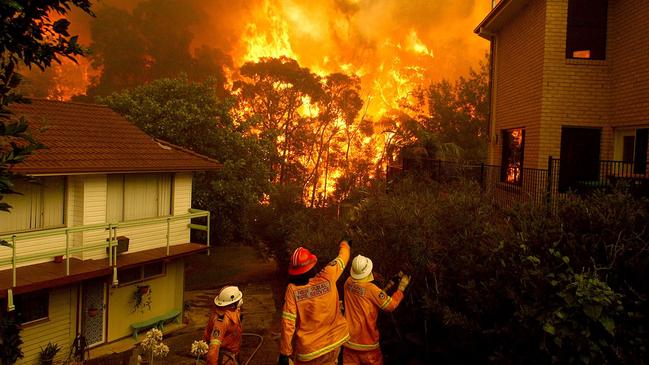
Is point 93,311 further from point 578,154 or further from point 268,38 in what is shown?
point 268,38

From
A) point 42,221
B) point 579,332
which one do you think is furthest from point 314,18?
point 579,332

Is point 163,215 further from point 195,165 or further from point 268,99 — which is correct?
point 268,99

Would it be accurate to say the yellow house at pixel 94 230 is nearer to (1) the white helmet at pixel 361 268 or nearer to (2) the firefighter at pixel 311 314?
(2) the firefighter at pixel 311 314

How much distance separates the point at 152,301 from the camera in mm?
15586

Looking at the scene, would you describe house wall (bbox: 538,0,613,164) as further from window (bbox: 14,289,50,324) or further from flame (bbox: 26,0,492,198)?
flame (bbox: 26,0,492,198)

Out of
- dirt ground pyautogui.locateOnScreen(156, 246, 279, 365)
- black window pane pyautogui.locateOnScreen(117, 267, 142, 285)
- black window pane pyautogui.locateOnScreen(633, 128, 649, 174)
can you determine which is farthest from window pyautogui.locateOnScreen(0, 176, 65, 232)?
black window pane pyautogui.locateOnScreen(633, 128, 649, 174)

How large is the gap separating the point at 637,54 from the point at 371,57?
48.3 metres

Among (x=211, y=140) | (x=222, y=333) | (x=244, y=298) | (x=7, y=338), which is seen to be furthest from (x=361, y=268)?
(x=211, y=140)

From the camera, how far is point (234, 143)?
22.4 metres

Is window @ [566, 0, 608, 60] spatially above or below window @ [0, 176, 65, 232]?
above

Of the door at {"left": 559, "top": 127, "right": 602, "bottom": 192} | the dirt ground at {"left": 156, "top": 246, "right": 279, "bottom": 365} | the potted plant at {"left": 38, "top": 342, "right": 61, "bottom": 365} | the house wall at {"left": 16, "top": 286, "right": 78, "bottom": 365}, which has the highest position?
the door at {"left": 559, "top": 127, "right": 602, "bottom": 192}

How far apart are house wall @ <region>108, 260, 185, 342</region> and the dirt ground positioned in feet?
3.34

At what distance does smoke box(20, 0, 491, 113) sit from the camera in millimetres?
47812

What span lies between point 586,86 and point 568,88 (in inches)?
17.2
